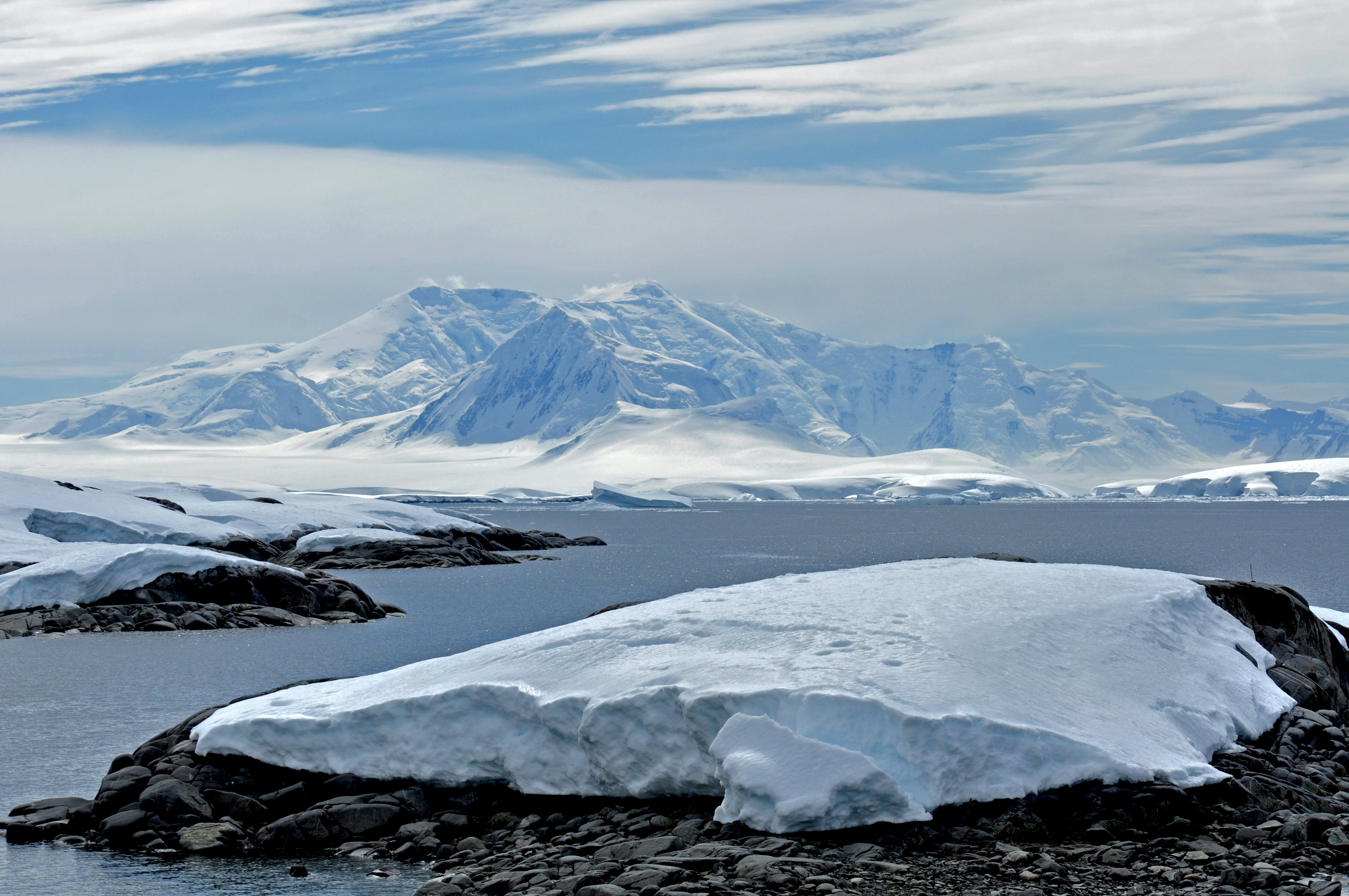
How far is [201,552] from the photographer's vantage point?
37312 millimetres

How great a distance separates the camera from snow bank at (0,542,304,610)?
34.3m

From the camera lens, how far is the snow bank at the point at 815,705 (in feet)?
38.5

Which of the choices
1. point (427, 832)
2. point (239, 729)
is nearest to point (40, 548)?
point (239, 729)

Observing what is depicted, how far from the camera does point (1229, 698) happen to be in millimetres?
14773

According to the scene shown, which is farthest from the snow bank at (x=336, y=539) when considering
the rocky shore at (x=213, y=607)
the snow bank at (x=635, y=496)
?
the snow bank at (x=635, y=496)

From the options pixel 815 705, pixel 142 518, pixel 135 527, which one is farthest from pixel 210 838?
pixel 142 518

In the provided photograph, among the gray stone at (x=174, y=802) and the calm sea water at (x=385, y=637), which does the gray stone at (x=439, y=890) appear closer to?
the calm sea water at (x=385, y=637)

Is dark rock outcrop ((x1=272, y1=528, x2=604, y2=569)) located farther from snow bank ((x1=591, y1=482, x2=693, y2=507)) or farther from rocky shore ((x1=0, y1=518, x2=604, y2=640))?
snow bank ((x1=591, y1=482, x2=693, y2=507))

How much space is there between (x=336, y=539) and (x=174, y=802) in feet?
165

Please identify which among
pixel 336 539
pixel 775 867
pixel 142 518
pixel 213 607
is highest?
pixel 775 867

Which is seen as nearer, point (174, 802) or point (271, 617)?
point (174, 802)

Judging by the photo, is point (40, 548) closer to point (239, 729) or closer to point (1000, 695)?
point (239, 729)

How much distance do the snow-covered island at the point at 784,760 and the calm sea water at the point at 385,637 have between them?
952 mm

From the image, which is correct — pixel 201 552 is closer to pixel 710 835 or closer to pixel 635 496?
pixel 710 835
